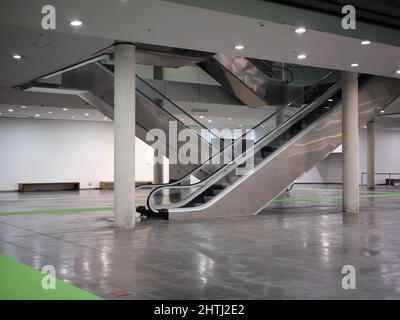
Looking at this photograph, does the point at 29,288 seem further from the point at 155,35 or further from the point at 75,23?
the point at 155,35

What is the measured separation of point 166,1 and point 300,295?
5419mm

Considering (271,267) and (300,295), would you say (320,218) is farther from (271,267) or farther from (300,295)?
(300,295)

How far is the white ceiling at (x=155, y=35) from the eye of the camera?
894 cm

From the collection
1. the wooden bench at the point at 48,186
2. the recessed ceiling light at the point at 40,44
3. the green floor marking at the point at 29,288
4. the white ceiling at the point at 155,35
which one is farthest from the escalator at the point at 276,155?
the wooden bench at the point at 48,186

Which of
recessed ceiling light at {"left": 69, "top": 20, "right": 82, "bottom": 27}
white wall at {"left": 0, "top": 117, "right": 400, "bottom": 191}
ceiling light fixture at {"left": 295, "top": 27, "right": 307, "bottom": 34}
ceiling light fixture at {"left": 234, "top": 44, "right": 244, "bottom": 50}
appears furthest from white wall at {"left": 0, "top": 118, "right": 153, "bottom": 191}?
ceiling light fixture at {"left": 295, "top": 27, "right": 307, "bottom": 34}

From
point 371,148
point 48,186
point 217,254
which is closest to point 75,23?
point 217,254

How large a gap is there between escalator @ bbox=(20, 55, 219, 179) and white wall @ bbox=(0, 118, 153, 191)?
11.4m

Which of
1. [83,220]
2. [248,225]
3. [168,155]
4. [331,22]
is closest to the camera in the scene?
[331,22]

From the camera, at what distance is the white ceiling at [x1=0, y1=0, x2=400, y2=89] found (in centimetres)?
894

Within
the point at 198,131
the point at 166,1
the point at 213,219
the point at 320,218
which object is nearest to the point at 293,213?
the point at 320,218

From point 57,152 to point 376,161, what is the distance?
24356 millimetres

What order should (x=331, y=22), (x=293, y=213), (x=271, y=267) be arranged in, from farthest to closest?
(x=293, y=213), (x=331, y=22), (x=271, y=267)

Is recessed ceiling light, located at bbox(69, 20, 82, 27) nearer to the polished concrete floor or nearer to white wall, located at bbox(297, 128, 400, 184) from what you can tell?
the polished concrete floor

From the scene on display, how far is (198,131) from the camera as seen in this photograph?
20.4 metres
